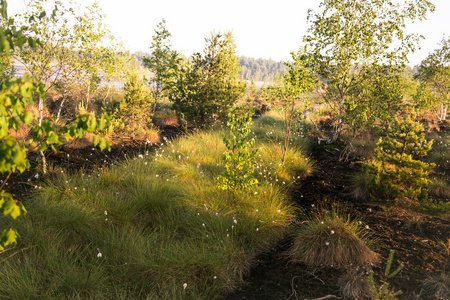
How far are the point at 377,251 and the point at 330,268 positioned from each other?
894 mm

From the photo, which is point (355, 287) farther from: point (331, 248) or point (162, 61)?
point (162, 61)

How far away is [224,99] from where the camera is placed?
11047 millimetres

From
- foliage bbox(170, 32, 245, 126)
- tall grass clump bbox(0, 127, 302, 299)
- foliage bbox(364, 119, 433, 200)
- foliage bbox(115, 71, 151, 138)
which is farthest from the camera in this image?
foliage bbox(170, 32, 245, 126)

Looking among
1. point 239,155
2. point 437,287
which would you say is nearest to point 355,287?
point 437,287

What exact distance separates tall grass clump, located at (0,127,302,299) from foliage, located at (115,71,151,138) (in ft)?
11.4

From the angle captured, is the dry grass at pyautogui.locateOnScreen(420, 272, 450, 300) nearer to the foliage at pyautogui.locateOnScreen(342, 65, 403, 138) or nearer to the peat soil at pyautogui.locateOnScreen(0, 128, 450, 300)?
the peat soil at pyautogui.locateOnScreen(0, 128, 450, 300)

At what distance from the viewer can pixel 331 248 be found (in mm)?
3822

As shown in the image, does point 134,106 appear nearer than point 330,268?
No

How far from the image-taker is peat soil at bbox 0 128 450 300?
3.30 m

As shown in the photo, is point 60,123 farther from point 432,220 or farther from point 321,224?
point 432,220

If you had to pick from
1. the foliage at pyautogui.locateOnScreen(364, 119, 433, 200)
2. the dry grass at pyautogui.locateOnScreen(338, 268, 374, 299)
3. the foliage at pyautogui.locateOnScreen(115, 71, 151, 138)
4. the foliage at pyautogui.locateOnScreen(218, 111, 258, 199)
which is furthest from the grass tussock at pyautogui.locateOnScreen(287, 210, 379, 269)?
the foliage at pyautogui.locateOnScreen(115, 71, 151, 138)

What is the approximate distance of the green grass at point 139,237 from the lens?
3146 millimetres

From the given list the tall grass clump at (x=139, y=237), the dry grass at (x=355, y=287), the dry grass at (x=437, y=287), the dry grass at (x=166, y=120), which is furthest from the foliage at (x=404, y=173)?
the dry grass at (x=166, y=120)

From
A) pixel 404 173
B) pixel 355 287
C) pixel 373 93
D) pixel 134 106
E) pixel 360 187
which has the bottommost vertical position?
pixel 355 287
